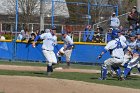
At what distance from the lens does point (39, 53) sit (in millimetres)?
28688

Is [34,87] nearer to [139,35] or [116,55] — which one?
[116,55]

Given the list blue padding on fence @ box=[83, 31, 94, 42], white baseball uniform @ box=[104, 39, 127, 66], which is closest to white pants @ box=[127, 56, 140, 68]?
white baseball uniform @ box=[104, 39, 127, 66]

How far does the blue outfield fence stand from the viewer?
27125 mm

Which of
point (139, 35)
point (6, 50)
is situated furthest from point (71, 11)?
point (139, 35)

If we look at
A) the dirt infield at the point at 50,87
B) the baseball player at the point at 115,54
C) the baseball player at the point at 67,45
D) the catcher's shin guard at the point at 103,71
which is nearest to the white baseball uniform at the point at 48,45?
the catcher's shin guard at the point at 103,71

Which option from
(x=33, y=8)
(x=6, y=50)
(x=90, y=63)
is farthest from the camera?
(x=33, y=8)

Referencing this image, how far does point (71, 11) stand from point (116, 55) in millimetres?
38824

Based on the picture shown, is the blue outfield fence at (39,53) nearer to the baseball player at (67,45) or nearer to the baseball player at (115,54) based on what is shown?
the baseball player at (67,45)

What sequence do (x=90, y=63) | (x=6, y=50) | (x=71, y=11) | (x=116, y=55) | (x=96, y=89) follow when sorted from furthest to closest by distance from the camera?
(x=71, y=11)
(x=6, y=50)
(x=90, y=63)
(x=116, y=55)
(x=96, y=89)

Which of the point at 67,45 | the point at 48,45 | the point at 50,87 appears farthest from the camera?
the point at 67,45

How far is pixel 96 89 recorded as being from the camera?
528 inches

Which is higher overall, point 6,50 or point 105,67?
point 105,67

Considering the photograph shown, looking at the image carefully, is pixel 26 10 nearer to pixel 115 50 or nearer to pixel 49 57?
pixel 49 57

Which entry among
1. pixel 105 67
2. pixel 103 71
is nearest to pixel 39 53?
pixel 103 71
